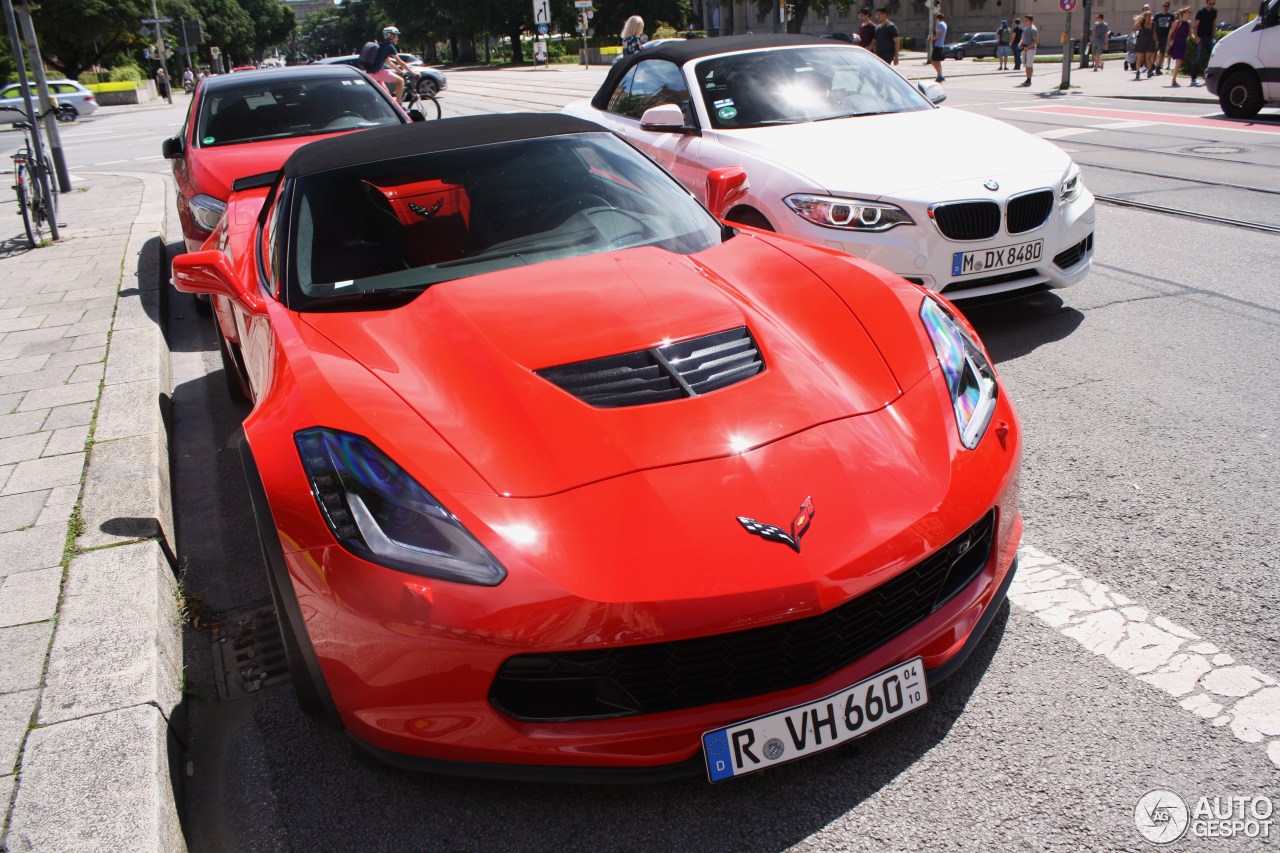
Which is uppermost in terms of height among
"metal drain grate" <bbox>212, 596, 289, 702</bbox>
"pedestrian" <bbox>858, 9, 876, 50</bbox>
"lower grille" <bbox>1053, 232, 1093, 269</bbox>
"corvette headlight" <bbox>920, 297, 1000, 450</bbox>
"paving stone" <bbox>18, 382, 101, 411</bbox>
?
"pedestrian" <bbox>858, 9, 876, 50</bbox>

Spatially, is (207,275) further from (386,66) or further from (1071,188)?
(386,66)

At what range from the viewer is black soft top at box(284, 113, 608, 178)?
373 cm

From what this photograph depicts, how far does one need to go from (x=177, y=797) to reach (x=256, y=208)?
3287mm

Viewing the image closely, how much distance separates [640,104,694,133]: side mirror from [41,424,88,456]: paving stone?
150 inches

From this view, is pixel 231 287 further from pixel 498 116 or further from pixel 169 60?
pixel 169 60

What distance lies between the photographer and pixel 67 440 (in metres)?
4.71

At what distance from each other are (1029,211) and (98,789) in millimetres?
4749

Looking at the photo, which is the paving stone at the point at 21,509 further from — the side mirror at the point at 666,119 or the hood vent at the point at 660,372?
the side mirror at the point at 666,119

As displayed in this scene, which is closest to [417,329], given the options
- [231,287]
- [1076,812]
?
[231,287]

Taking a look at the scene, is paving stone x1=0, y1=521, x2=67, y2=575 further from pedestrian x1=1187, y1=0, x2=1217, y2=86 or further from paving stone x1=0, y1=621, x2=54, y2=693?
pedestrian x1=1187, y1=0, x2=1217, y2=86

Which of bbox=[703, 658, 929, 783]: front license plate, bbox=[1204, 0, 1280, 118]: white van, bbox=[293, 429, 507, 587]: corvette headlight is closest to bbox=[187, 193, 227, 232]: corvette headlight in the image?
bbox=[293, 429, 507, 587]: corvette headlight

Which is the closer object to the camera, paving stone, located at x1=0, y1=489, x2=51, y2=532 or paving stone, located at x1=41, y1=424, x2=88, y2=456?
paving stone, located at x1=0, y1=489, x2=51, y2=532

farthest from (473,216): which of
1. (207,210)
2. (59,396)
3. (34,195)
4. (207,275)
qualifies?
(34,195)

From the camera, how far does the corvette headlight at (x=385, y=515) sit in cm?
218
